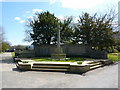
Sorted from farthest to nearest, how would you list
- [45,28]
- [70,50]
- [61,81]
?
[45,28], [70,50], [61,81]

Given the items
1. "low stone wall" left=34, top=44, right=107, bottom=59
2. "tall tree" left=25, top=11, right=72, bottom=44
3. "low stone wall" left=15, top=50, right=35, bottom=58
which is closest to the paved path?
"low stone wall" left=15, top=50, right=35, bottom=58

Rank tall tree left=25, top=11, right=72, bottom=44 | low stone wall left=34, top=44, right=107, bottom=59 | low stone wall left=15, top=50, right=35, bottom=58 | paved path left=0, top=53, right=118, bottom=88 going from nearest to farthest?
paved path left=0, top=53, right=118, bottom=88
low stone wall left=15, top=50, right=35, bottom=58
low stone wall left=34, top=44, right=107, bottom=59
tall tree left=25, top=11, right=72, bottom=44

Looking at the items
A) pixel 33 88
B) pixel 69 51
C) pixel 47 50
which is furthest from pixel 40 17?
pixel 33 88

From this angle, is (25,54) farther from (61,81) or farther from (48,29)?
(61,81)

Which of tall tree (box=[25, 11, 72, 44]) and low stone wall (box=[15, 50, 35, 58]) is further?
tall tree (box=[25, 11, 72, 44])

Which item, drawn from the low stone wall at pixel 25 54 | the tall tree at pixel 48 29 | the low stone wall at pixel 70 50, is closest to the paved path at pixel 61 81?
the low stone wall at pixel 25 54

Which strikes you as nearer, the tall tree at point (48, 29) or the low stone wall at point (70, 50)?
the low stone wall at point (70, 50)

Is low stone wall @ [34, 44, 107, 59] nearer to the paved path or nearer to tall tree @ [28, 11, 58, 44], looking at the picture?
tall tree @ [28, 11, 58, 44]

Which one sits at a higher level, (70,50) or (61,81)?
(70,50)

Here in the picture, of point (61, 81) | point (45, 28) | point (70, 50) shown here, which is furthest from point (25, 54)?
point (61, 81)

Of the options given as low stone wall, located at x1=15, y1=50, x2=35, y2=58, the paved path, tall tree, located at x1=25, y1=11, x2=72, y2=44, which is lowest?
the paved path

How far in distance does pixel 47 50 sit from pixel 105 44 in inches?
323

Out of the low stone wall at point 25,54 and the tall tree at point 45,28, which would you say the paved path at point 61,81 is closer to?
the low stone wall at point 25,54

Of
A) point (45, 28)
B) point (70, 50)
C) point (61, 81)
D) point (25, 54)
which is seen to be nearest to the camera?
point (61, 81)
